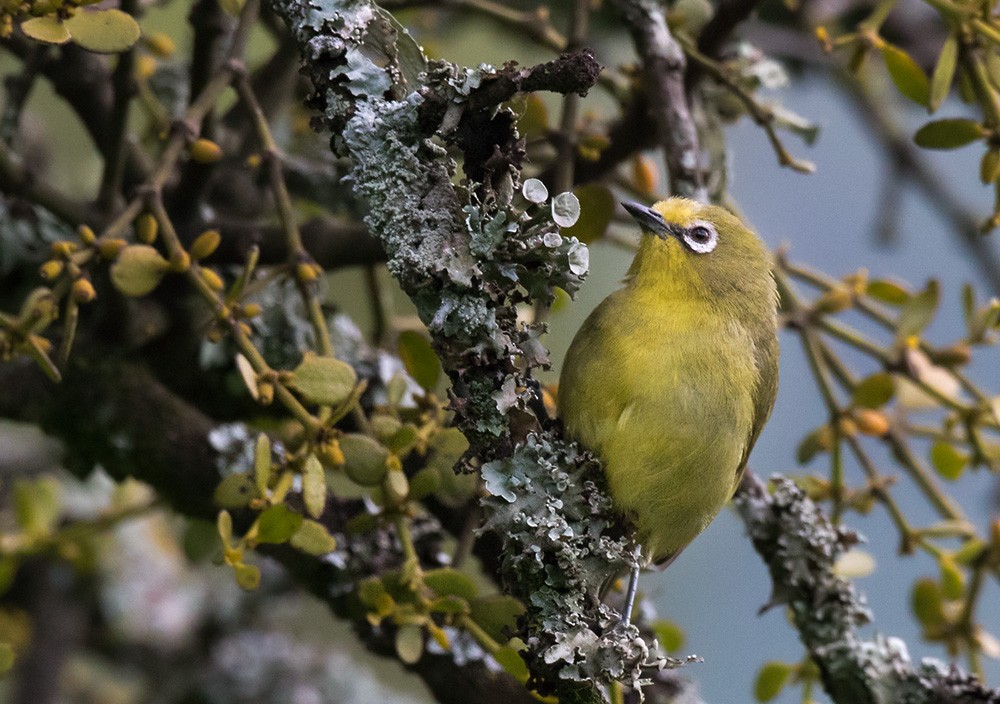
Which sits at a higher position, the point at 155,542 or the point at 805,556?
the point at 805,556

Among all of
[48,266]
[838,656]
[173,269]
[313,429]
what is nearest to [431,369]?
[313,429]

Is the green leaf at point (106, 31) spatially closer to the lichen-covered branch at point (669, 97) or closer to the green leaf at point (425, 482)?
the green leaf at point (425, 482)

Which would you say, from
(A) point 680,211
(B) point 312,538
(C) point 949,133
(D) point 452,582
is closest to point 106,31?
(B) point 312,538

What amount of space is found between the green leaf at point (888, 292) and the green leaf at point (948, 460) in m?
0.25

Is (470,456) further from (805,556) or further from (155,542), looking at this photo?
(155,542)

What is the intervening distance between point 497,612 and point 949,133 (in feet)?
3.04

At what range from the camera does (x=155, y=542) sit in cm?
303

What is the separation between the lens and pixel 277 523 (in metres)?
1.36

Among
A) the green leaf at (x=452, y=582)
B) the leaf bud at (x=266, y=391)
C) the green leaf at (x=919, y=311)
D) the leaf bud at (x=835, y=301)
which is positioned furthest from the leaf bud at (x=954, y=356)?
the leaf bud at (x=266, y=391)

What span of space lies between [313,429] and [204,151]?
0.46 m

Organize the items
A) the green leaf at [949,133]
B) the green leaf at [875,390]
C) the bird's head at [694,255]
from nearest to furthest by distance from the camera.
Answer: the green leaf at [949,133], the bird's head at [694,255], the green leaf at [875,390]

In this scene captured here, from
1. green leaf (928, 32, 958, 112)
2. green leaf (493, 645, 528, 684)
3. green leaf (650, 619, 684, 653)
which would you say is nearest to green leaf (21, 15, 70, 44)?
green leaf (493, 645, 528, 684)

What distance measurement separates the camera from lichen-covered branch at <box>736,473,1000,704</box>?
5.84 feet

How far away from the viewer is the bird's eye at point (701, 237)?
1791 millimetres
